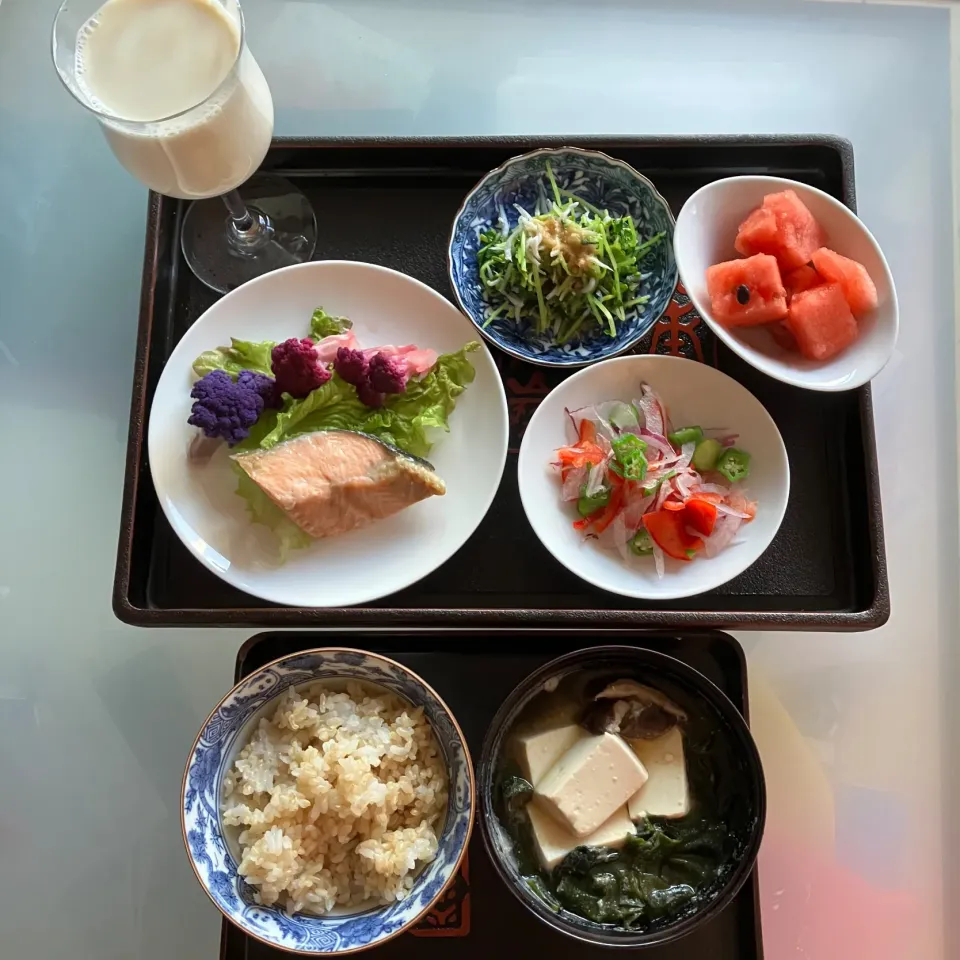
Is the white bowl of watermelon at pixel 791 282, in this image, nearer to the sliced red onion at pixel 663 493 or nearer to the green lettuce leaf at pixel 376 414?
the sliced red onion at pixel 663 493

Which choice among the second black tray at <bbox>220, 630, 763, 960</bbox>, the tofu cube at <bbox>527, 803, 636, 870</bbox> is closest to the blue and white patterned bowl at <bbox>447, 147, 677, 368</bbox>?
the second black tray at <bbox>220, 630, 763, 960</bbox>

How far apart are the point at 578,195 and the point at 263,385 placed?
0.79 meters

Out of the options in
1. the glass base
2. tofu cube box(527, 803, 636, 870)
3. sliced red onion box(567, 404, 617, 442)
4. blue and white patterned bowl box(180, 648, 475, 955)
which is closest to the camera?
blue and white patterned bowl box(180, 648, 475, 955)

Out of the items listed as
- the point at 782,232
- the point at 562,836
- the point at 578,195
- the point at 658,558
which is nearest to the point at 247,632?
the point at 562,836

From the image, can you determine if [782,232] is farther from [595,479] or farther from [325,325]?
[325,325]

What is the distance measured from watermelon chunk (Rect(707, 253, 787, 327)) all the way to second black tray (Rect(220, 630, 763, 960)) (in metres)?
0.63

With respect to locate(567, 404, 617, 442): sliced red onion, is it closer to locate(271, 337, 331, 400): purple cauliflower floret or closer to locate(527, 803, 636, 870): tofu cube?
locate(271, 337, 331, 400): purple cauliflower floret

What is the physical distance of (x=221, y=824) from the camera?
4.77 ft

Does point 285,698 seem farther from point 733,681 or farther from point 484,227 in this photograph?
point 484,227

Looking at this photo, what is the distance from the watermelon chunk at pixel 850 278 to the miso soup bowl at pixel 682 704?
2.67 ft

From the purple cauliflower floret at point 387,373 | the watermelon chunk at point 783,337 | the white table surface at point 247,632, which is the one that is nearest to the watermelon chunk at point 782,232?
the watermelon chunk at point 783,337

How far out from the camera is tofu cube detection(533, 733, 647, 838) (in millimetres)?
1454

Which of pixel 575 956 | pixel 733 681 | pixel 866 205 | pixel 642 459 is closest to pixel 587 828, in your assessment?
pixel 575 956

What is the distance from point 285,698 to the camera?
4.95 ft
